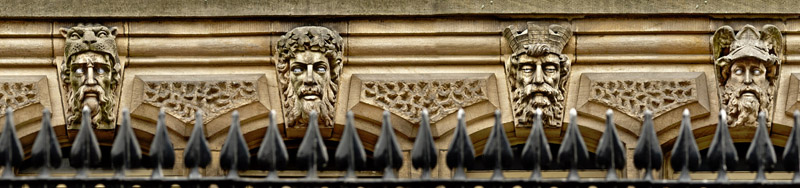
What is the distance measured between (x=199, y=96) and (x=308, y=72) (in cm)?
81

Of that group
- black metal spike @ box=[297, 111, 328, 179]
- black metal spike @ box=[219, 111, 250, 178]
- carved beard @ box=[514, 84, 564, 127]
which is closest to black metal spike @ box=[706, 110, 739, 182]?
black metal spike @ box=[297, 111, 328, 179]

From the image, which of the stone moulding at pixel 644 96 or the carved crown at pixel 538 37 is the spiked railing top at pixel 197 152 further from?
the stone moulding at pixel 644 96

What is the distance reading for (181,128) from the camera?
13188mm

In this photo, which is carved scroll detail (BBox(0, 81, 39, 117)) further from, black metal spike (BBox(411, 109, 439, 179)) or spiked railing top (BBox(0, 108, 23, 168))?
black metal spike (BBox(411, 109, 439, 179))

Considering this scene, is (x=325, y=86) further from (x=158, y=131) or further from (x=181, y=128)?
(x=158, y=131)

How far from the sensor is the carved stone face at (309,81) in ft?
42.4

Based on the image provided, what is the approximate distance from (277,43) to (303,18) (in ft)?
0.79

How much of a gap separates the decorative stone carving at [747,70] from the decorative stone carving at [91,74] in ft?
13.0

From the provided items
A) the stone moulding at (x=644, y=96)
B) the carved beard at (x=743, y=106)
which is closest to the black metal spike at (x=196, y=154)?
the stone moulding at (x=644, y=96)

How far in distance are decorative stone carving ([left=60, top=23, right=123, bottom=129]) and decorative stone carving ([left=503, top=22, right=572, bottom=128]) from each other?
2.62 meters

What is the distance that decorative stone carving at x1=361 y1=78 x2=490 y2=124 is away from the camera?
1317 centimetres

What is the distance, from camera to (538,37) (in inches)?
516

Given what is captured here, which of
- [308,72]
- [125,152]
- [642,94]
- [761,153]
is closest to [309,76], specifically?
[308,72]

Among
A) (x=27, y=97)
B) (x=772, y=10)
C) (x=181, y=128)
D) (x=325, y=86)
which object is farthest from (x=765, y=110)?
(x=27, y=97)
